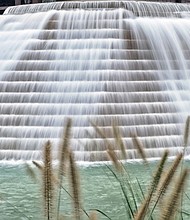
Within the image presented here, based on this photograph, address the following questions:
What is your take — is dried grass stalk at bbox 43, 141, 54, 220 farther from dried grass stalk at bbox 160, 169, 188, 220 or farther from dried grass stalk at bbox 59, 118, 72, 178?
dried grass stalk at bbox 160, 169, 188, 220

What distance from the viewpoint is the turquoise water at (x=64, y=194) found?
4941 millimetres

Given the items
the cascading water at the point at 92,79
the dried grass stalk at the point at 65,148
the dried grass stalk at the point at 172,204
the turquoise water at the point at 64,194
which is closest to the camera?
the dried grass stalk at the point at 172,204

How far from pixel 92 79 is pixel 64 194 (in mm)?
4710

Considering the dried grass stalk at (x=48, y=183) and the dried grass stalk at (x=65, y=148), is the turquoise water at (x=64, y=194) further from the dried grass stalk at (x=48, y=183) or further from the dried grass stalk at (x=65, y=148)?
the dried grass stalk at (x=48, y=183)

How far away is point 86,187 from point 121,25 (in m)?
6.13

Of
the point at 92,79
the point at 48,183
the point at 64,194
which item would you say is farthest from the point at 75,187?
the point at 92,79

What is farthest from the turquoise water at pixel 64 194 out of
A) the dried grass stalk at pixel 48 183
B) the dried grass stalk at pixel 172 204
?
the dried grass stalk at pixel 172 204

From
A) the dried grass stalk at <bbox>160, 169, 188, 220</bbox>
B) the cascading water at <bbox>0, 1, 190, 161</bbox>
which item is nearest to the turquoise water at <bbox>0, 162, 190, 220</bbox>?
the cascading water at <bbox>0, 1, 190, 161</bbox>

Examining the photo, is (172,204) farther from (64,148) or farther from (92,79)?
(92,79)

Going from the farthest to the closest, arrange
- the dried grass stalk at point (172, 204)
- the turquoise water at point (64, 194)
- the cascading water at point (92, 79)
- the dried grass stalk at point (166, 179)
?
the cascading water at point (92, 79) < the turquoise water at point (64, 194) < the dried grass stalk at point (166, 179) < the dried grass stalk at point (172, 204)

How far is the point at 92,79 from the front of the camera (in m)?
10.2

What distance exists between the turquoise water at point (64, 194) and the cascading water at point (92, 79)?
85 centimetres

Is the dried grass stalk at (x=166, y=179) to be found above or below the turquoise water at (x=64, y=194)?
above

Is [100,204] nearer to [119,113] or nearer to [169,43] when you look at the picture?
[119,113]
